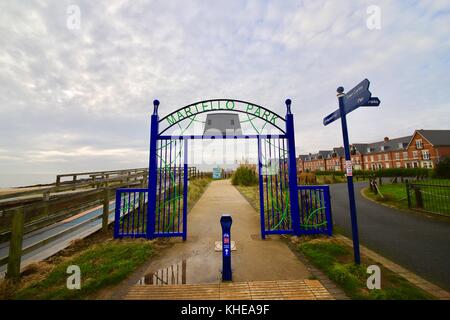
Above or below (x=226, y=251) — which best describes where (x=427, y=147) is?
above

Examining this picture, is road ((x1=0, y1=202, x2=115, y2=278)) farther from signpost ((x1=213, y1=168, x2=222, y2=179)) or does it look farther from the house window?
the house window

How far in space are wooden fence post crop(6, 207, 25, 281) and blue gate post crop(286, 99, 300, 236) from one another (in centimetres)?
555

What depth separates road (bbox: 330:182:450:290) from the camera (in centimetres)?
332

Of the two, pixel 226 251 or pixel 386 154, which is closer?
pixel 226 251

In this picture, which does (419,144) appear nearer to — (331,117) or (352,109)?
(331,117)

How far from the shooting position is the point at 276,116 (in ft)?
16.7

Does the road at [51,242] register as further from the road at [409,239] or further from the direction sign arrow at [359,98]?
the road at [409,239]

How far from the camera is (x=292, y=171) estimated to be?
4887 mm

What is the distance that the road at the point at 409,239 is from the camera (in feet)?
10.9

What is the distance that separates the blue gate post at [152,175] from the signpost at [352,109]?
4315 mm

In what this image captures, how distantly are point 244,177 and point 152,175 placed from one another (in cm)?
1386

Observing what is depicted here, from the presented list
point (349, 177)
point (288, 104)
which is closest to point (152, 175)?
point (288, 104)
